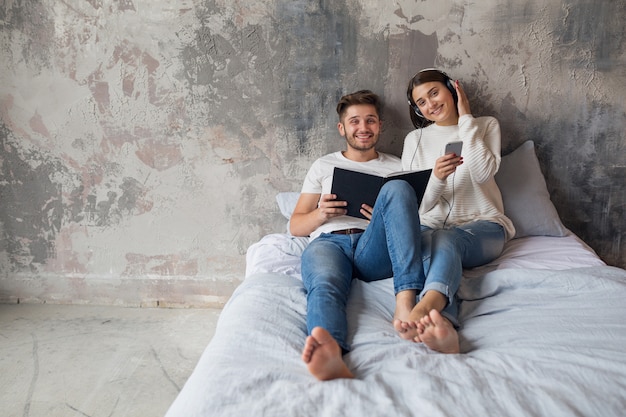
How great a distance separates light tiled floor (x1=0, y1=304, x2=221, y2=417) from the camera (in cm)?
183

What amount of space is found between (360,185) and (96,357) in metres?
1.39

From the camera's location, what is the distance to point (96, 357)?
2170mm

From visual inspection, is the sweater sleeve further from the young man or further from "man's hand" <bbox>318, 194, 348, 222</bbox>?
"man's hand" <bbox>318, 194, 348, 222</bbox>

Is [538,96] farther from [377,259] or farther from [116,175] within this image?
[116,175]

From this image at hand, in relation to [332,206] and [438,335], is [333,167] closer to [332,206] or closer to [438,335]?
[332,206]

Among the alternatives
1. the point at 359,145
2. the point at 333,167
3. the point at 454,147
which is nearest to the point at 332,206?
the point at 333,167

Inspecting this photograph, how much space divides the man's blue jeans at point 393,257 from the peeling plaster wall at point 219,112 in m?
0.76

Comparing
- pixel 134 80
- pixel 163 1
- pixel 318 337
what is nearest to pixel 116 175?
pixel 134 80

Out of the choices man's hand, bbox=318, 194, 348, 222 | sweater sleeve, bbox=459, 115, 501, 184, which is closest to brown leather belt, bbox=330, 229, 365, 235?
man's hand, bbox=318, 194, 348, 222

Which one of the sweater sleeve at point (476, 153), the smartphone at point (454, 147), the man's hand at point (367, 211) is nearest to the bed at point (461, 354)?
the man's hand at point (367, 211)

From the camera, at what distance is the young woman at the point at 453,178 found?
5.92 feet

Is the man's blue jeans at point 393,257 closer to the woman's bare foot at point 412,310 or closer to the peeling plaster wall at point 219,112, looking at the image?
the woman's bare foot at point 412,310

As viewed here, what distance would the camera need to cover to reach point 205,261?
270 cm

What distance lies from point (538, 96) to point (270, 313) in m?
1.74
